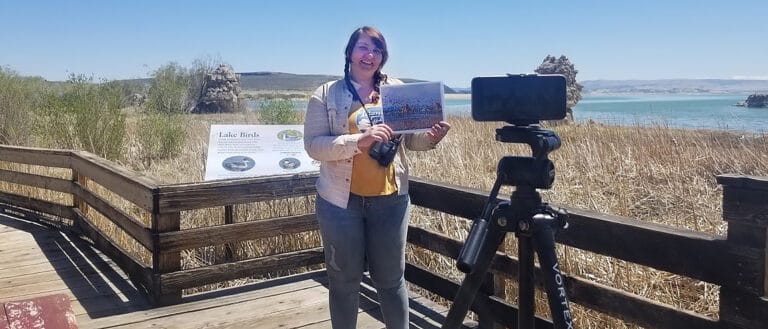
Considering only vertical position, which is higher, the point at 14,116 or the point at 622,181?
the point at 14,116

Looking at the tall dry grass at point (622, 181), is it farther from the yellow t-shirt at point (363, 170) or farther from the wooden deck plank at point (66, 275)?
the yellow t-shirt at point (363, 170)

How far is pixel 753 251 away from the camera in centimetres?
Answer: 192

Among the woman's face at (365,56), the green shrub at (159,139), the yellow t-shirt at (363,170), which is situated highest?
the woman's face at (365,56)

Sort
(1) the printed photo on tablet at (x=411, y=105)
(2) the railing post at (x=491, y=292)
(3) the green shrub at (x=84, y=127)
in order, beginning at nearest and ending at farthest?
(1) the printed photo on tablet at (x=411, y=105) → (2) the railing post at (x=491, y=292) → (3) the green shrub at (x=84, y=127)

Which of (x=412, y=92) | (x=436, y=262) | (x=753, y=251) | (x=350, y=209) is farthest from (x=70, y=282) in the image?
(x=753, y=251)

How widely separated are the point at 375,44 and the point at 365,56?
58 mm

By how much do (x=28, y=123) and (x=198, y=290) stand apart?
9239 mm

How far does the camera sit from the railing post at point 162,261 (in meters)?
3.64

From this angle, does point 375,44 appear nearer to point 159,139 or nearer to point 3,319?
point 3,319

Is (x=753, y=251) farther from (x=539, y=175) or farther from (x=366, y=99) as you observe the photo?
(x=366, y=99)

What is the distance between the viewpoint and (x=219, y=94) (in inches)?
1592

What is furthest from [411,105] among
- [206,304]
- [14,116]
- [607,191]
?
[14,116]

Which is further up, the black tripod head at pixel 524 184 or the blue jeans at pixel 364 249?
the black tripod head at pixel 524 184

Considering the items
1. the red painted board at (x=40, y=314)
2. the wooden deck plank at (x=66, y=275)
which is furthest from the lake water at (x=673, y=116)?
the red painted board at (x=40, y=314)
